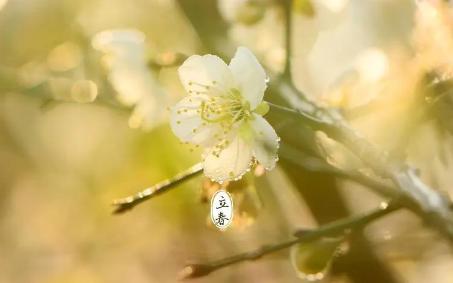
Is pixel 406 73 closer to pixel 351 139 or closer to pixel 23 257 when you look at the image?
pixel 351 139

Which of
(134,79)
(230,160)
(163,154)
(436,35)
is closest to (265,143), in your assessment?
(230,160)

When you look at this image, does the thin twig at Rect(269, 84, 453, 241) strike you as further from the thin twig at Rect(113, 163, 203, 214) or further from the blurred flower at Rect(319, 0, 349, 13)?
the blurred flower at Rect(319, 0, 349, 13)

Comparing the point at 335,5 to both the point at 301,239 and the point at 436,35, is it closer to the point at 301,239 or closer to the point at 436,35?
the point at 436,35

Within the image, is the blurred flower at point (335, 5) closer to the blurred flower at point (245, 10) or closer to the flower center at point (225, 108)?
the blurred flower at point (245, 10)

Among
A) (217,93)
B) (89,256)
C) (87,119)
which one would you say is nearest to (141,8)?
(87,119)

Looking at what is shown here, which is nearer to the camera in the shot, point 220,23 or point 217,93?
point 217,93

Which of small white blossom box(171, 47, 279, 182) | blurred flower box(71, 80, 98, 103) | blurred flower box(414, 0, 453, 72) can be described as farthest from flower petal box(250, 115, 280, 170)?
blurred flower box(71, 80, 98, 103)
